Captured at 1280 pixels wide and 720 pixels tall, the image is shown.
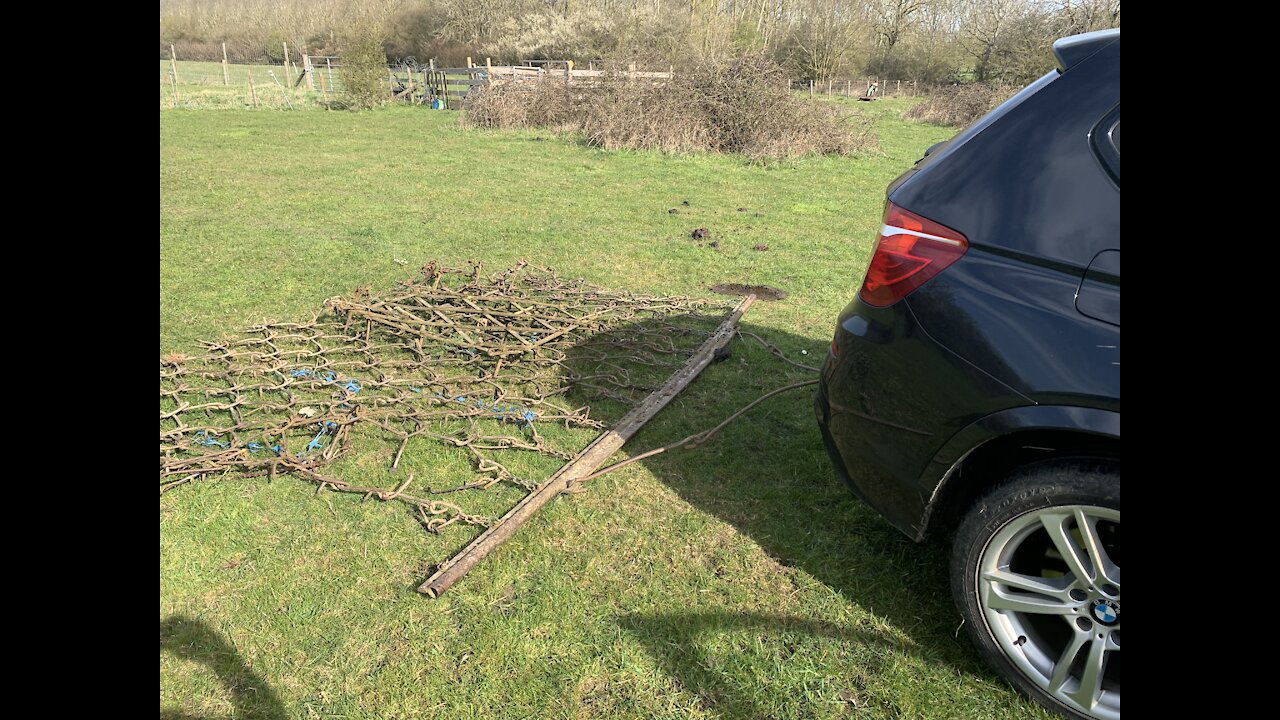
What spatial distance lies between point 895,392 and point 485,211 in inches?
367

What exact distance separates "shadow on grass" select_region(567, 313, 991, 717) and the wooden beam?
0.09 meters

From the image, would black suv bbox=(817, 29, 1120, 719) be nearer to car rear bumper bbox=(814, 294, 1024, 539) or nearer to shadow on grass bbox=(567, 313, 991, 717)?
car rear bumper bbox=(814, 294, 1024, 539)

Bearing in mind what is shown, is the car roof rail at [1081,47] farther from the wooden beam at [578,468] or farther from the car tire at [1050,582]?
the wooden beam at [578,468]

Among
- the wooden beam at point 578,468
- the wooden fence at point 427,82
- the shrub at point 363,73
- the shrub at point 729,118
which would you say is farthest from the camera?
the shrub at point 363,73

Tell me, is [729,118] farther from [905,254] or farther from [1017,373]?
[1017,373]

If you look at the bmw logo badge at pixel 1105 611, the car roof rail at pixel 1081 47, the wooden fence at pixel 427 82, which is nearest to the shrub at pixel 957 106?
the wooden fence at pixel 427 82

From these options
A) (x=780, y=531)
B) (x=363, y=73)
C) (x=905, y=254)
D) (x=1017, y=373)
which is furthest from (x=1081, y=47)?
(x=363, y=73)

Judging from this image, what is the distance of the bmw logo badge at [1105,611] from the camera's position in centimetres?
224

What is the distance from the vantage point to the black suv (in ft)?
7.32

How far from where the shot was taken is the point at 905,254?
2.64 meters

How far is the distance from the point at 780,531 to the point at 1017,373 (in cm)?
150

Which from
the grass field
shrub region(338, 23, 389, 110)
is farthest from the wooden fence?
the grass field

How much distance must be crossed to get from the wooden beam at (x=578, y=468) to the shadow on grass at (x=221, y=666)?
2.20ft
